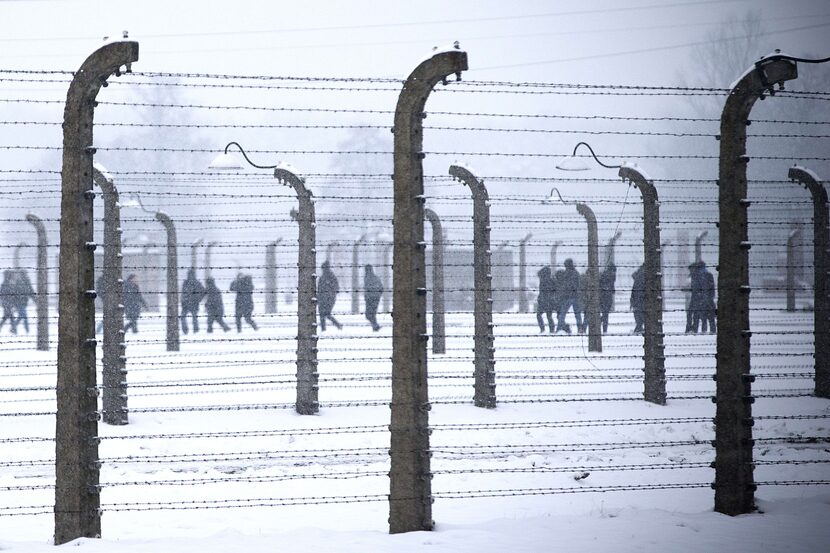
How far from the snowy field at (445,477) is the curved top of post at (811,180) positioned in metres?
2.16

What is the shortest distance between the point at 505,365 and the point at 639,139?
74.7 metres

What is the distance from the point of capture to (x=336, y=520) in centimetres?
651

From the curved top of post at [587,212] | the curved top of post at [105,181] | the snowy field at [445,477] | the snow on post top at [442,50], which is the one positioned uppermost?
the snow on post top at [442,50]

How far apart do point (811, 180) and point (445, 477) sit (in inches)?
219

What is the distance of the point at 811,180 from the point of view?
10734mm

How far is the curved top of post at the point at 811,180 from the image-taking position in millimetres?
10695

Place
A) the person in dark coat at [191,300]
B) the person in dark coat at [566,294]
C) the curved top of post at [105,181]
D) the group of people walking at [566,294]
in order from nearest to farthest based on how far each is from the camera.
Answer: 1. the curved top of post at [105,181]
2. the group of people walking at [566,294]
3. the person in dark coat at [566,294]
4. the person in dark coat at [191,300]

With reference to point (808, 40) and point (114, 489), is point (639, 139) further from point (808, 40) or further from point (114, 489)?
point (114, 489)

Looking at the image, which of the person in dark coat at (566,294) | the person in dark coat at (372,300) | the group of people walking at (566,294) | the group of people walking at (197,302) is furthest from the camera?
the group of people walking at (197,302)

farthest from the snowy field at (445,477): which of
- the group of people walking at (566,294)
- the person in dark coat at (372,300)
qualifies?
the person in dark coat at (372,300)

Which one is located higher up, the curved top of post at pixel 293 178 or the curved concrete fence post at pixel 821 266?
the curved top of post at pixel 293 178

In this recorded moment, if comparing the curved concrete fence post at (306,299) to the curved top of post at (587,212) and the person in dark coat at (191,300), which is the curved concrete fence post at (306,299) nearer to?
the curved top of post at (587,212)

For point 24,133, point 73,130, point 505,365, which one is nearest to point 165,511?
point 73,130

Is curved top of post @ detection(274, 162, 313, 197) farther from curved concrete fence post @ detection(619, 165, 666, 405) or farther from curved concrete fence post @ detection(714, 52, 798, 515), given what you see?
curved concrete fence post @ detection(714, 52, 798, 515)
